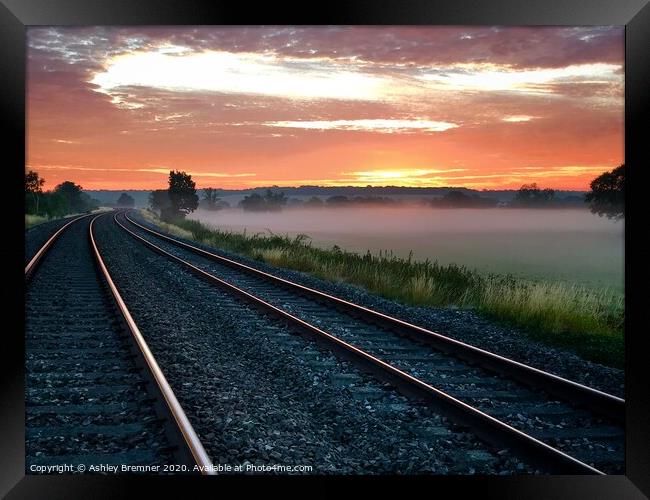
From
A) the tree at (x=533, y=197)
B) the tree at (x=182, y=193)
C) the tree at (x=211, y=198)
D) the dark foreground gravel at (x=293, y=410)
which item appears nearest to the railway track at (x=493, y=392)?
the dark foreground gravel at (x=293, y=410)

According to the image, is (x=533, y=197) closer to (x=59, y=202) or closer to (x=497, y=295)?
(x=497, y=295)

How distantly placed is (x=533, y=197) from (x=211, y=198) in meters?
17.6

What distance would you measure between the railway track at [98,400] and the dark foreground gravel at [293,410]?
0.30m

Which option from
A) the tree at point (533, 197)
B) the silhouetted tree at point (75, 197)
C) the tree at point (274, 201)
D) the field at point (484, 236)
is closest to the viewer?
the field at point (484, 236)

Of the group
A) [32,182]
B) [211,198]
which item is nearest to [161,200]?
[211,198]

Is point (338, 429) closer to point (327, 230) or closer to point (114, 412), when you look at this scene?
point (114, 412)

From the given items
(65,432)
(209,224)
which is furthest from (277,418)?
(209,224)

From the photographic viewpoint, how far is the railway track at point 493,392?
173 inches

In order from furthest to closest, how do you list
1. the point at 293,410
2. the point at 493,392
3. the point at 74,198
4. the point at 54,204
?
1. the point at 74,198
2. the point at 54,204
3. the point at 493,392
4. the point at 293,410

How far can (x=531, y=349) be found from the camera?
7.39 metres

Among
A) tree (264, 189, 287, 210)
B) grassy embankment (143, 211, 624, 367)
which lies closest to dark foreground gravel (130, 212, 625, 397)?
grassy embankment (143, 211, 624, 367)

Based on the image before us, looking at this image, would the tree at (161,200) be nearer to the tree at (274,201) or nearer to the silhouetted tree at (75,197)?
the silhouetted tree at (75,197)

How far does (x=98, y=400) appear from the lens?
5098mm

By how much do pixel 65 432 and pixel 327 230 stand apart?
18.0 metres
